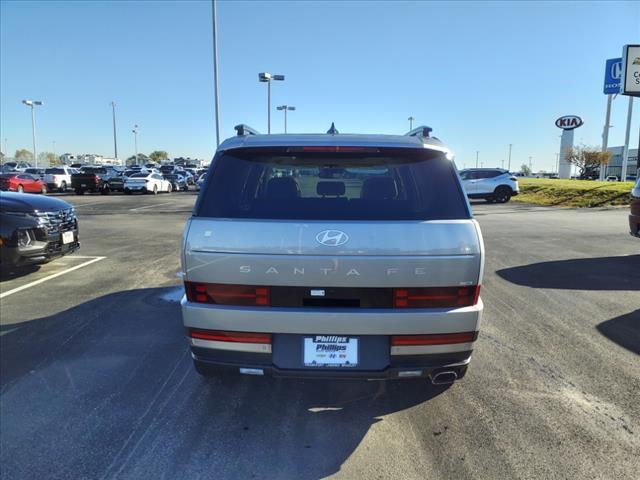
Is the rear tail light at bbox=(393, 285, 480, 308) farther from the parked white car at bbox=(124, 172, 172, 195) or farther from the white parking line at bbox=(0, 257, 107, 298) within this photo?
the parked white car at bbox=(124, 172, 172, 195)

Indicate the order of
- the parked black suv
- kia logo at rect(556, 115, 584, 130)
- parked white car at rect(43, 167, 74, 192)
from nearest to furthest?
the parked black suv
parked white car at rect(43, 167, 74, 192)
kia logo at rect(556, 115, 584, 130)

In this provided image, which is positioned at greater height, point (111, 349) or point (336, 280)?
point (336, 280)

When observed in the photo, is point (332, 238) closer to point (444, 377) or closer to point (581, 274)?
point (444, 377)

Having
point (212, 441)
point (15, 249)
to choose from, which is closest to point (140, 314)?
point (15, 249)

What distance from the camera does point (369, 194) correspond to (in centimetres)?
321

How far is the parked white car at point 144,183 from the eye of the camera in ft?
102

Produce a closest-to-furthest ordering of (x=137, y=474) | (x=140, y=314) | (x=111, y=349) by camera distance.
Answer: (x=137, y=474)
(x=111, y=349)
(x=140, y=314)

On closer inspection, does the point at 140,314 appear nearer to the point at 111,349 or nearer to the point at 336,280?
the point at 111,349

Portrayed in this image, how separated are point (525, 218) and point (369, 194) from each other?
51.6 feet

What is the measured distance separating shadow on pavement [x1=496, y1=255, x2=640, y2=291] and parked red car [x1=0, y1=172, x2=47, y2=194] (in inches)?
1071

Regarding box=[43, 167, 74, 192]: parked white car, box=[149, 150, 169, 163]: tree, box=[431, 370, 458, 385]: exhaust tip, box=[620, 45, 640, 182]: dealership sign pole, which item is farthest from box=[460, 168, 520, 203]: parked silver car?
box=[149, 150, 169, 163]: tree

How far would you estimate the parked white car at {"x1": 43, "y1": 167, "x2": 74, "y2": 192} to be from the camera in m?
32.4

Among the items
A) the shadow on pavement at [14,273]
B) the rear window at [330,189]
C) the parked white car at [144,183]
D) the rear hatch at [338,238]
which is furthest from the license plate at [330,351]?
the parked white car at [144,183]

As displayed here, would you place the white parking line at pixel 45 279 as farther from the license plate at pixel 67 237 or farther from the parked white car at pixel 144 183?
the parked white car at pixel 144 183
